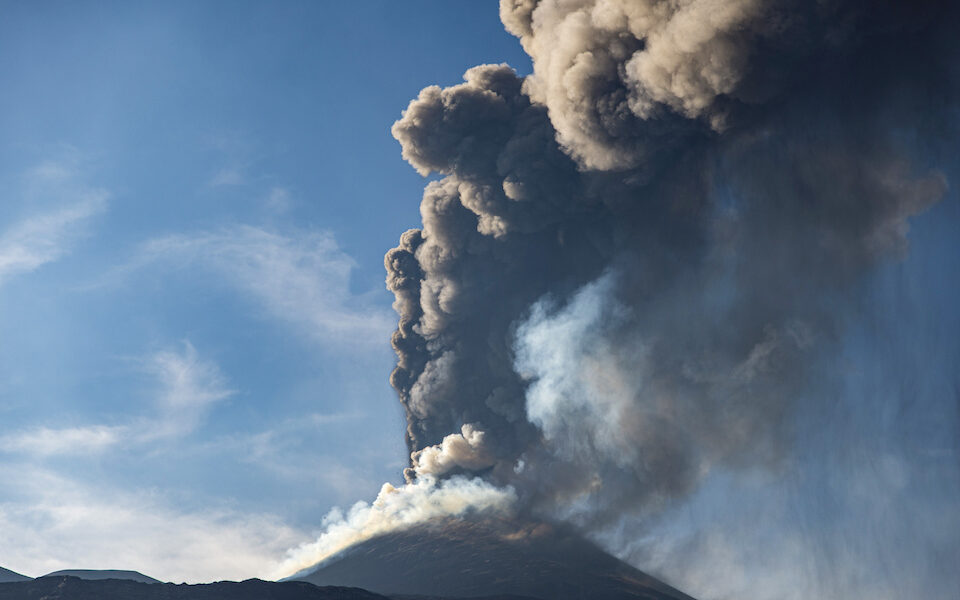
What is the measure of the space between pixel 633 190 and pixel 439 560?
3835 cm

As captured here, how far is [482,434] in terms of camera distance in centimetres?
7388

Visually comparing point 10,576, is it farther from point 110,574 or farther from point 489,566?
point 489,566

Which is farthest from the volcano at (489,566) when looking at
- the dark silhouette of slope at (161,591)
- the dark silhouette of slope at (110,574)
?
the dark silhouette of slope at (110,574)

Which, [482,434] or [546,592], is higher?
[482,434]

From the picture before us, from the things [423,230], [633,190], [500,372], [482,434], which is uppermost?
[423,230]

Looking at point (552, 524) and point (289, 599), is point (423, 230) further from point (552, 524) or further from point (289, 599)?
point (289, 599)

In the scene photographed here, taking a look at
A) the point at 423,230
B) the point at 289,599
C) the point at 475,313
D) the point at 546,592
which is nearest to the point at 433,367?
the point at 475,313

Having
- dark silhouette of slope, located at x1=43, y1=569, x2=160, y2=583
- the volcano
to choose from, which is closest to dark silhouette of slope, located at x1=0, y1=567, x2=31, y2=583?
dark silhouette of slope, located at x1=43, y1=569, x2=160, y2=583

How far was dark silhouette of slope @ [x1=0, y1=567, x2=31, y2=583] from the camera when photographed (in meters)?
83.6

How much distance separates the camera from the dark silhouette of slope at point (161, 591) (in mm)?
49656

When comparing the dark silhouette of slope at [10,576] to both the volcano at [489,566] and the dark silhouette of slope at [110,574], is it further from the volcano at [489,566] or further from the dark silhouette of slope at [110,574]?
the volcano at [489,566]

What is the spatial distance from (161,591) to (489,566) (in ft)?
91.2

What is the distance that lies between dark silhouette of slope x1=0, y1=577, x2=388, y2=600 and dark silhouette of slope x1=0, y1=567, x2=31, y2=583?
37.6m

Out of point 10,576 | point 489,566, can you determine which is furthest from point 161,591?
point 10,576
